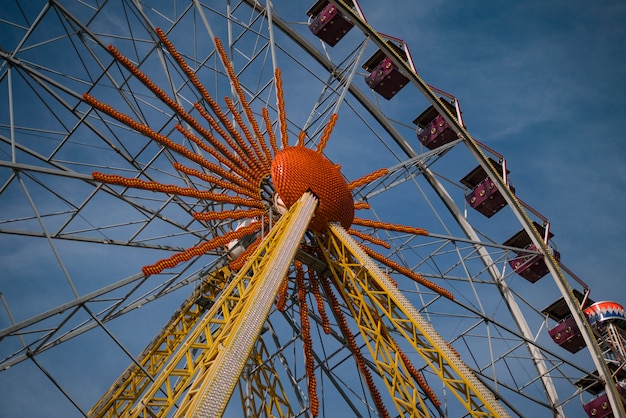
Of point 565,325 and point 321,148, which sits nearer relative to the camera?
point 321,148

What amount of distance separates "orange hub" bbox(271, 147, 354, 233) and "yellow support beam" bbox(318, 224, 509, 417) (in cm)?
32

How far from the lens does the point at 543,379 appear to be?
747 inches

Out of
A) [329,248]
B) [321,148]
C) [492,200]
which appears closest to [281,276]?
[329,248]

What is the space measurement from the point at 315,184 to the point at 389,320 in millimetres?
2811

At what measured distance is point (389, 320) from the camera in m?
12.6

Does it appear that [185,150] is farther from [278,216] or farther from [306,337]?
[306,337]

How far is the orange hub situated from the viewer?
13.4 metres

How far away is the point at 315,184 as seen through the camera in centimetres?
1357

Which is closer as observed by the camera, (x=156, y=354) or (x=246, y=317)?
→ (x=246, y=317)

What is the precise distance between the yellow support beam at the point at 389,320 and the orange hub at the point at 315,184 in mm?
322

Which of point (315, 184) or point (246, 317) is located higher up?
point (315, 184)

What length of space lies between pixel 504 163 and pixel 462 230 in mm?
2214

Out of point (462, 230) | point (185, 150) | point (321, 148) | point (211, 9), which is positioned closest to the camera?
point (185, 150)

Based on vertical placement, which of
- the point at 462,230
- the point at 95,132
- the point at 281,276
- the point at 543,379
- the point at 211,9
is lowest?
the point at 281,276
